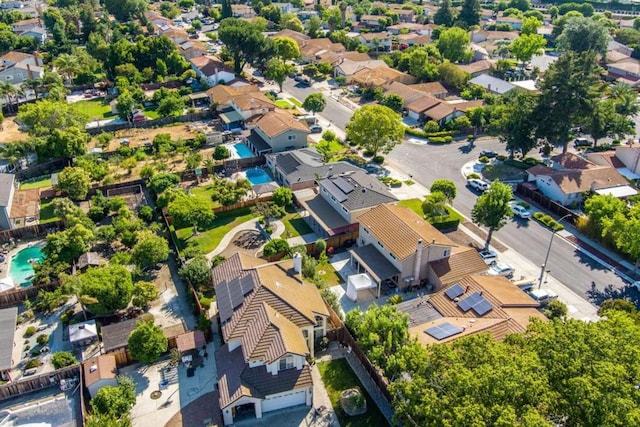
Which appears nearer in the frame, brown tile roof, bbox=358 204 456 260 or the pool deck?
brown tile roof, bbox=358 204 456 260

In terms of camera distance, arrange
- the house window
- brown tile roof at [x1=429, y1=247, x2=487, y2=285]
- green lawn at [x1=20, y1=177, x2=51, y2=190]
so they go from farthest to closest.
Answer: green lawn at [x1=20, y1=177, x2=51, y2=190] < brown tile roof at [x1=429, y1=247, x2=487, y2=285] < the house window

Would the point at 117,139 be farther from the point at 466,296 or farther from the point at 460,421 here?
the point at 460,421

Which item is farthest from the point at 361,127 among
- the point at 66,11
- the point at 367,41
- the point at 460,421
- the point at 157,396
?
the point at 66,11

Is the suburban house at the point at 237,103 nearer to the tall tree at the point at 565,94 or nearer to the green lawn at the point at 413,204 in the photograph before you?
the green lawn at the point at 413,204

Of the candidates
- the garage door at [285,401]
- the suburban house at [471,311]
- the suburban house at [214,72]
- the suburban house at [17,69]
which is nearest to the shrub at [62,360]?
the garage door at [285,401]

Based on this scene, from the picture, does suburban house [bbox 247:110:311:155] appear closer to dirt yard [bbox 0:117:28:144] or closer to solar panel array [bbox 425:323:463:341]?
dirt yard [bbox 0:117:28:144]

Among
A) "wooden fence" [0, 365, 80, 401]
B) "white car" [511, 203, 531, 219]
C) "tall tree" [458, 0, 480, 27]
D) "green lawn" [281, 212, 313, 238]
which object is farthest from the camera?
"tall tree" [458, 0, 480, 27]

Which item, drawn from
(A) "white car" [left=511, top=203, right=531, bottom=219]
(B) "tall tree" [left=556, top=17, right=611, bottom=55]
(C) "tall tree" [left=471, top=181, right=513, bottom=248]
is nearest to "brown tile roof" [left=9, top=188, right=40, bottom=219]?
(C) "tall tree" [left=471, top=181, right=513, bottom=248]
